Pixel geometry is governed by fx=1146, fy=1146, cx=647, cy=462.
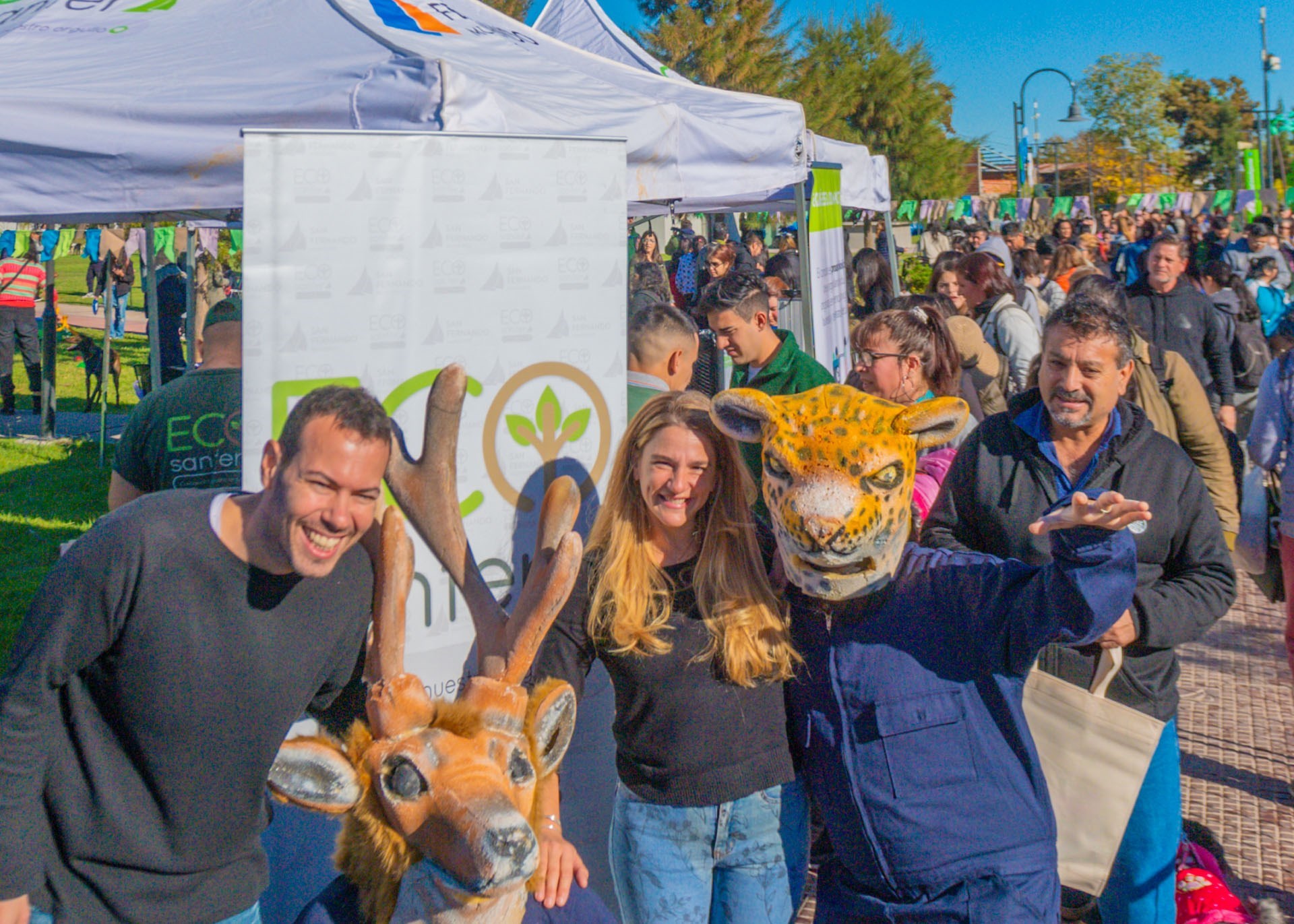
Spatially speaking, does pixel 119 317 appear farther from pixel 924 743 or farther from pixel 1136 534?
pixel 924 743

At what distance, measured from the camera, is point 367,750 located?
201 cm

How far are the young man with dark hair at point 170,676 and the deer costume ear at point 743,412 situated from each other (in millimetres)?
688

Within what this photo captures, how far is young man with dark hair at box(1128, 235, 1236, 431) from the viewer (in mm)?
6008

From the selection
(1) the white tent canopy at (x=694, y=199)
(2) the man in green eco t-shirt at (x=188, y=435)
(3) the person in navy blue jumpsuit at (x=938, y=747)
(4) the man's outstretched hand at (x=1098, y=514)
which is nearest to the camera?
(4) the man's outstretched hand at (x=1098, y=514)

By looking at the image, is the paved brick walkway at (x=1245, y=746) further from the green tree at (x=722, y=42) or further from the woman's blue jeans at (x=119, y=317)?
the green tree at (x=722, y=42)

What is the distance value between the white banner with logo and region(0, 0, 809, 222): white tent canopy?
1.17m

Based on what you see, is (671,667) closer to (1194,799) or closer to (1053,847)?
(1053,847)

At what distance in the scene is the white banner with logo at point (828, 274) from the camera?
5.57 meters

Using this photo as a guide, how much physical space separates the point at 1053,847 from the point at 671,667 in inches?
32.2

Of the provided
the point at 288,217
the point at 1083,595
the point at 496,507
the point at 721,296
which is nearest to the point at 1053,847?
the point at 1083,595

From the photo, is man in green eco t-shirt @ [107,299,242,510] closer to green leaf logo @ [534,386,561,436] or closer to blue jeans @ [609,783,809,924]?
green leaf logo @ [534,386,561,436]

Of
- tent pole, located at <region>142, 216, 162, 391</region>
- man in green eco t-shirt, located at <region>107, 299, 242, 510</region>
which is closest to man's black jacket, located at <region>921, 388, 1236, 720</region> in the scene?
man in green eco t-shirt, located at <region>107, 299, 242, 510</region>

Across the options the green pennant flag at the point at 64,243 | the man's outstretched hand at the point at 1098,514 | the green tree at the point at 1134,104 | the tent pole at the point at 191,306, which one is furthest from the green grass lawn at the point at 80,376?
the green tree at the point at 1134,104

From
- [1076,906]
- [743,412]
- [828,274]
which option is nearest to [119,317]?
[828,274]
